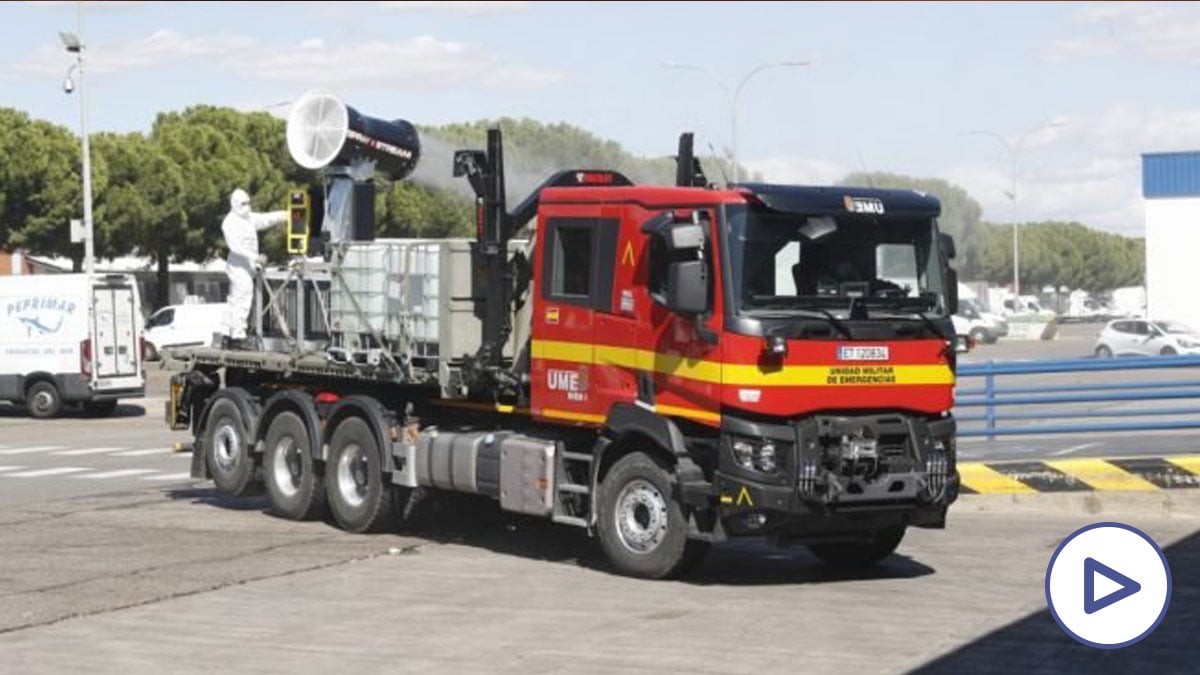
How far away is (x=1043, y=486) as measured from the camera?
18156 millimetres

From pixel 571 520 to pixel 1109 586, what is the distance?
29.6ft

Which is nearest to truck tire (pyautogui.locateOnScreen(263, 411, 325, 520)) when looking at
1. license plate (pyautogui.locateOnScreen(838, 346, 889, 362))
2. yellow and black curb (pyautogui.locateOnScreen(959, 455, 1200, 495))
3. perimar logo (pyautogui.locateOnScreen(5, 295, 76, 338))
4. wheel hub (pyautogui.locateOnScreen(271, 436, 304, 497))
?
wheel hub (pyautogui.locateOnScreen(271, 436, 304, 497))

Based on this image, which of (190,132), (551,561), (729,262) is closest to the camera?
(729,262)

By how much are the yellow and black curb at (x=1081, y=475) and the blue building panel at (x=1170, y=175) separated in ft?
203

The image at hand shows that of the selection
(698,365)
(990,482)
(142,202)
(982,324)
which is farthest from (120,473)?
(982,324)

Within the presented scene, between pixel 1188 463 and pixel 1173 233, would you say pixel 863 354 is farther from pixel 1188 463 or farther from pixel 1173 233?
pixel 1173 233

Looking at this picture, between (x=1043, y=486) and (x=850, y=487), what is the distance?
16.5 ft

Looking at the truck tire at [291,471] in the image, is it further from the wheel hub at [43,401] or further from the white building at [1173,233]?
the white building at [1173,233]

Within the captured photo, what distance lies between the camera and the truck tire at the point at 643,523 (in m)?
14.2

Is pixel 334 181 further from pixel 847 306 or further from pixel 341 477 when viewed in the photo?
pixel 847 306

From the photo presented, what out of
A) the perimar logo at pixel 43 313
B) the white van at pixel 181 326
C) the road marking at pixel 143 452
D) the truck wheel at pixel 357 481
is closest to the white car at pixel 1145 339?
the white van at pixel 181 326

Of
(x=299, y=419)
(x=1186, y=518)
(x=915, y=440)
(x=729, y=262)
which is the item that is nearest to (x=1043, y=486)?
(x=1186, y=518)

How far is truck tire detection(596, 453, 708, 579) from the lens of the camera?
1416cm

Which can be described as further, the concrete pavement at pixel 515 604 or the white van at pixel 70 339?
the white van at pixel 70 339
